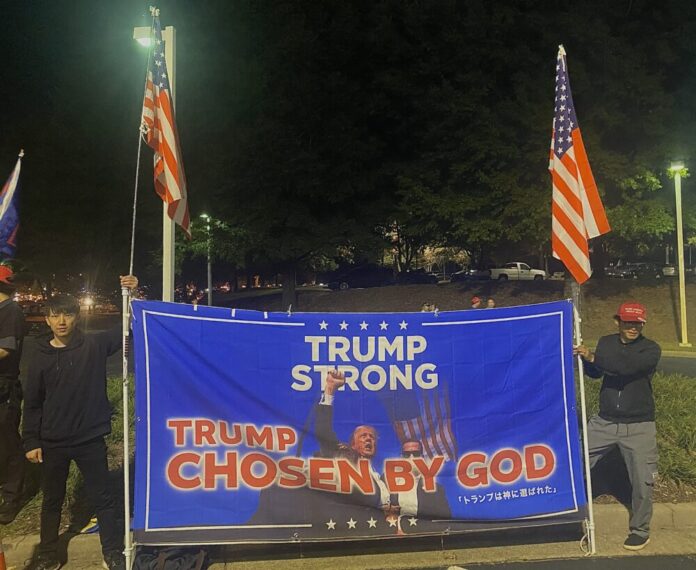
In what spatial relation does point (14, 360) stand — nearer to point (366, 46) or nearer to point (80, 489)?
point (80, 489)

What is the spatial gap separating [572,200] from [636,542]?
8.88ft

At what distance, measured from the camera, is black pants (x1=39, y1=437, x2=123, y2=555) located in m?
4.03

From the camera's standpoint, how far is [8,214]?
907 centimetres

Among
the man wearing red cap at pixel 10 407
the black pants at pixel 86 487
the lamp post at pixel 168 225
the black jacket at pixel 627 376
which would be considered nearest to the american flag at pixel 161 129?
the lamp post at pixel 168 225

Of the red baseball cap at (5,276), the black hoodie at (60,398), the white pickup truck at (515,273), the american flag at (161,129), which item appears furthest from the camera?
the white pickup truck at (515,273)

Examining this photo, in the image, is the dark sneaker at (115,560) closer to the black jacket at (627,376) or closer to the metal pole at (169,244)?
the metal pole at (169,244)

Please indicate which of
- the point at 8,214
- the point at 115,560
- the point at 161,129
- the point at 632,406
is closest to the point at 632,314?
the point at 632,406

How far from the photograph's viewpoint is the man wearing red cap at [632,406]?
4406 millimetres

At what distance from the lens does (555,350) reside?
4398 mm

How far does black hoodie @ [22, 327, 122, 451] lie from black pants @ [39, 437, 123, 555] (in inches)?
3.0

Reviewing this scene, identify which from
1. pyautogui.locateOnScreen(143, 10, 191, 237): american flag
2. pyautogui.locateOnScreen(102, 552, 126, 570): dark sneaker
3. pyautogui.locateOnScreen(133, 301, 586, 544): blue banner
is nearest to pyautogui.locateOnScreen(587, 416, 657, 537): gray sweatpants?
pyautogui.locateOnScreen(133, 301, 586, 544): blue banner

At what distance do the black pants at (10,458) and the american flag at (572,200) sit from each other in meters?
4.57

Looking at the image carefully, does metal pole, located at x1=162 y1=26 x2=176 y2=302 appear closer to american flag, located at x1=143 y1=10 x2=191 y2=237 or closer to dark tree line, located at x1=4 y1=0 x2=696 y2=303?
american flag, located at x1=143 y1=10 x2=191 y2=237

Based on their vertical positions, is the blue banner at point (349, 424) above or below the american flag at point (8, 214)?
below
